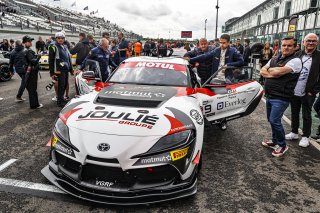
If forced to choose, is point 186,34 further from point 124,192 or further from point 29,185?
point 124,192

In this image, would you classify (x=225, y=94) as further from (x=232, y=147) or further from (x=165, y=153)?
(x=165, y=153)

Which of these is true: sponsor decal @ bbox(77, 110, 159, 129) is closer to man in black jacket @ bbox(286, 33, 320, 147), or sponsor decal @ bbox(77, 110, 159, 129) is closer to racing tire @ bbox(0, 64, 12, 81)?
man in black jacket @ bbox(286, 33, 320, 147)

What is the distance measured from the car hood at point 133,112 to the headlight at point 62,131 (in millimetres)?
54

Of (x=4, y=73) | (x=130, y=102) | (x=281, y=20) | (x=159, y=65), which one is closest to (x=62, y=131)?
(x=130, y=102)

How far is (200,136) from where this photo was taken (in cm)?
292

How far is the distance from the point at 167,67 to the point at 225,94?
1040 mm

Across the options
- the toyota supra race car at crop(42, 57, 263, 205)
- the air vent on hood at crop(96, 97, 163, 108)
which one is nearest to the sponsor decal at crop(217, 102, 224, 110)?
the toyota supra race car at crop(42, 57, 263, 205)

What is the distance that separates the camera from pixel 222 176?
11.1 feet

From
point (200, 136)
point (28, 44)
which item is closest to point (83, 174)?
point (200, 136)

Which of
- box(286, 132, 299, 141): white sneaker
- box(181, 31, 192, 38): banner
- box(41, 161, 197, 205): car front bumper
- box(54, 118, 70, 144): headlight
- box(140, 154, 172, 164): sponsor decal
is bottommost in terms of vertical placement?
box(286, 132, 299, 141): white sneaker

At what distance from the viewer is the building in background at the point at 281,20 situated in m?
12.4

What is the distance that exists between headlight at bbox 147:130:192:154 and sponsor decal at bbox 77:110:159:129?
21cm

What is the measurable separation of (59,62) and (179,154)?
4.82 metres

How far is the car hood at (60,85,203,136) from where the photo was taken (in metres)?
2.65
